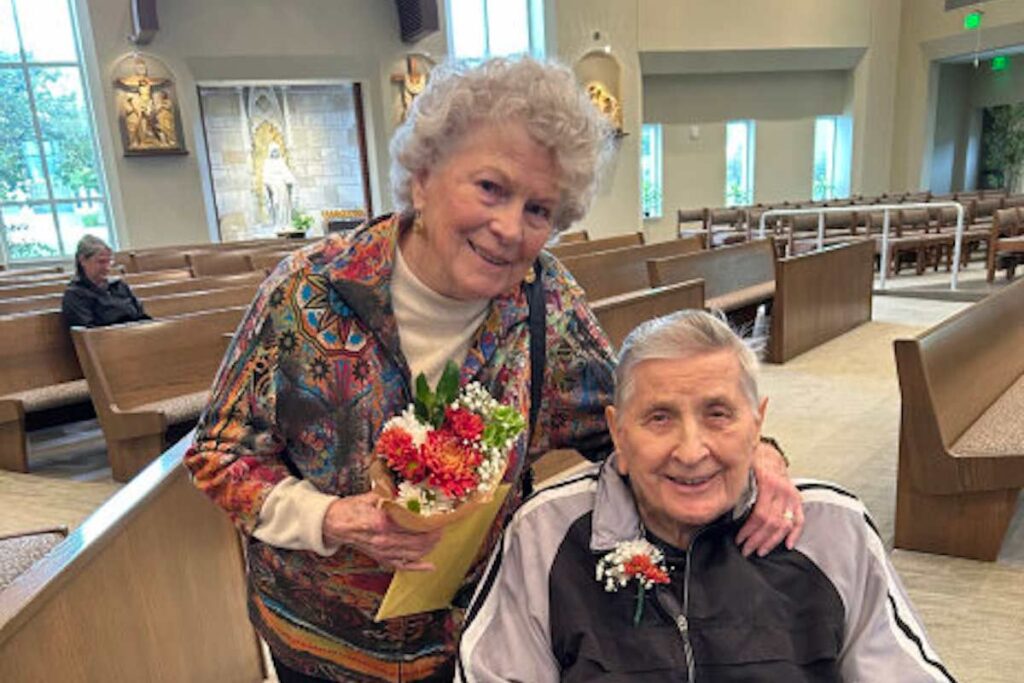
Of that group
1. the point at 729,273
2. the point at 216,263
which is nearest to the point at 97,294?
the point at 216,263

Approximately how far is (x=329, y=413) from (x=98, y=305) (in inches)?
144

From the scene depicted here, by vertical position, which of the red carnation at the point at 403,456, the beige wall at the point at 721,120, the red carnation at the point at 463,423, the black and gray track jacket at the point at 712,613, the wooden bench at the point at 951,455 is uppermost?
the beige wall at the point at 721,120

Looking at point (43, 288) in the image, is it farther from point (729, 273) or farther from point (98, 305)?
point (729, 273)

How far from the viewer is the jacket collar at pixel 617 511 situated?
114 centimetres

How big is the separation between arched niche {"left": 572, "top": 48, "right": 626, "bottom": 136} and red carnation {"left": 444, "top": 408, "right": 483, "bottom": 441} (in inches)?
463

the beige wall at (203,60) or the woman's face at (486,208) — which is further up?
the beige wall at (203,60)

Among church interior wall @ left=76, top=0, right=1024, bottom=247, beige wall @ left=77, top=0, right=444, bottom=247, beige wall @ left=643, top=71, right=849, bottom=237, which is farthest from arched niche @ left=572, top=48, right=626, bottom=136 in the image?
beige wall @ left=77, top=0, right=444, bottom=247

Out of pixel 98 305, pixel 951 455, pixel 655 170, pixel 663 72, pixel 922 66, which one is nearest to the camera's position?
pixel 951 455

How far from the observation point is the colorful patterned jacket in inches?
40.5

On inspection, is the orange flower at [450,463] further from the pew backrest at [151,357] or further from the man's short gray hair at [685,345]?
the pew backrest at [151,357]

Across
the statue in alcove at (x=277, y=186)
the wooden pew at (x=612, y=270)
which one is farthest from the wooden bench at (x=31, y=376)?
the statue in alcove at (x=277, y=186)

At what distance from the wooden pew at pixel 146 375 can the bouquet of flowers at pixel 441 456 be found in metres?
2.51

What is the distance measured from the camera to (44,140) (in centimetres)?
999

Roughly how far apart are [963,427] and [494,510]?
218 centimetres
